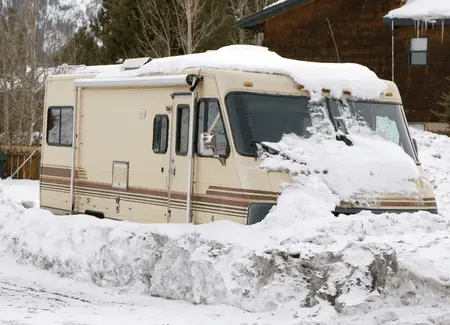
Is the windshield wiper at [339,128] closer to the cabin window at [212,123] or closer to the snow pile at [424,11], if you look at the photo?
the cabin window at [212,123]

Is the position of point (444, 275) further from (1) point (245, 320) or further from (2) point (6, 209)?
(2) point (6, 209)

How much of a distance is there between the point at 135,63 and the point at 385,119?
13.9ft

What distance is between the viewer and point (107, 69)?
15055 mm

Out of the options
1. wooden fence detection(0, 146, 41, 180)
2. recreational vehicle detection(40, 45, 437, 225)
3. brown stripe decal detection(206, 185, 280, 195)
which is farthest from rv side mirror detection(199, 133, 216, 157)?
wooden fence detection(0, 146, 41, 180)

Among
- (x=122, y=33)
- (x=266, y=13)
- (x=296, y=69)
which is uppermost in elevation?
(x=266, y=13)

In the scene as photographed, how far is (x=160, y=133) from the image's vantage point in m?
13.0

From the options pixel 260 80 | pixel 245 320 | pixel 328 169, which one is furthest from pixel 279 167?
pixel 245 320

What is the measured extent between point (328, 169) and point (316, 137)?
0.60 metres

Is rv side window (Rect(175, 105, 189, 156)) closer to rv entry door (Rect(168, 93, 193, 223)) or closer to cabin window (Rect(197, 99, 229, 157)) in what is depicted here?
rv entry door (Rect(168, 93, 193, 223))

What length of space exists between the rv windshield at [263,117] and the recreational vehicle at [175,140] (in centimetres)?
1

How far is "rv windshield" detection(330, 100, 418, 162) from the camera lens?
475 inches

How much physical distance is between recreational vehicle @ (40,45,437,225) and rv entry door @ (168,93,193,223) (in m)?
0.01

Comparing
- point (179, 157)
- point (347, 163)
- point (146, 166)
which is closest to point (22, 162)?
point (146, 166)

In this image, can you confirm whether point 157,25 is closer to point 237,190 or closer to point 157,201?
point 157,201
